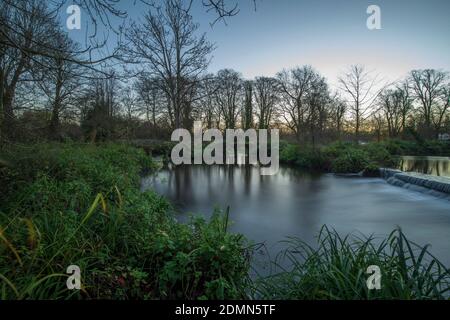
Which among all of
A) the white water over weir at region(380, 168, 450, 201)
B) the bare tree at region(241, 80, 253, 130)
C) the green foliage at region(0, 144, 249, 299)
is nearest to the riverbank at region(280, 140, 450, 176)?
the white water over weir at region(380, 168, 450, 201)

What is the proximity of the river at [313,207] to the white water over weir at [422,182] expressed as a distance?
333mm

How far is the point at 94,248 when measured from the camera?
9.09ft

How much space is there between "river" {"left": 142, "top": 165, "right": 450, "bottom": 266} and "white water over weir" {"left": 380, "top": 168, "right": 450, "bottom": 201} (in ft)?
1.09

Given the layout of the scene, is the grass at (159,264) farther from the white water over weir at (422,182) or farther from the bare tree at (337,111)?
the bare tree at (337,111)

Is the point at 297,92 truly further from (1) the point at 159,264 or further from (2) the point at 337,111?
(1) the point at 159,264

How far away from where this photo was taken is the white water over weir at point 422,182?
8.92 meters

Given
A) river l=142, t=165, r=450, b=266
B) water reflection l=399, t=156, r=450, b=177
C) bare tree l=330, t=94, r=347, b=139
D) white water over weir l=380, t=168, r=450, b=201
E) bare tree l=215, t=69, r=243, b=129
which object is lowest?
river l=142, t=165, r=450, b=266

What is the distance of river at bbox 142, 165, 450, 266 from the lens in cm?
591

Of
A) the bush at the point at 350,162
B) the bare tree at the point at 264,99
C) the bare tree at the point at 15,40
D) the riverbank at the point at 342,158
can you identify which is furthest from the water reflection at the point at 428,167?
the bare tree at the point at 264,99

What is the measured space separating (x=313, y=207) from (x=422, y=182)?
4837 millimetres

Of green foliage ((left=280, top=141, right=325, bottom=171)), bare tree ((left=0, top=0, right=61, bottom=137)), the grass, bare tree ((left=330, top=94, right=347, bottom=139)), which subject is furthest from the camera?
bare tree ((left=330, top=94, right=347, bottom=139))

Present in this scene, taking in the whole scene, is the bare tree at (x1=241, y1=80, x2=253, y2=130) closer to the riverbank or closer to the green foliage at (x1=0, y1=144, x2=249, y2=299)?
the riverbank

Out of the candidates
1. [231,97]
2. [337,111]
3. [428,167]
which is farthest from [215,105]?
[428,167]
